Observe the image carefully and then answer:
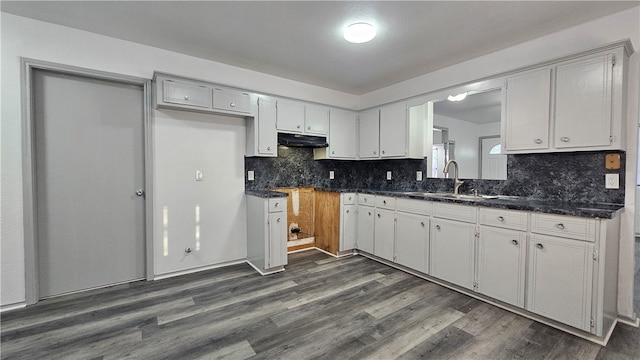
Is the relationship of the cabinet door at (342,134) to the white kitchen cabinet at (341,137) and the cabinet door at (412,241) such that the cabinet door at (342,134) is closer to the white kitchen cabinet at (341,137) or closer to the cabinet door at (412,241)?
the white kitchen cabinet at (341,137)

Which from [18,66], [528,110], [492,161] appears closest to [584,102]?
[528,110]

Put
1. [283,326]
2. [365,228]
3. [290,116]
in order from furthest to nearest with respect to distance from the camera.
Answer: [365,228] → [290,116] → [283,326]

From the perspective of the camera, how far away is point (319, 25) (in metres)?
2.34

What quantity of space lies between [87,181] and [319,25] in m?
2.66

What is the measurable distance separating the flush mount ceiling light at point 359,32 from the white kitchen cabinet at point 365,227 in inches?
80.5

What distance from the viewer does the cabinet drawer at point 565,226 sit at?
1.87 meters

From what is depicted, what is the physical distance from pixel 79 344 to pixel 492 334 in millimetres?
2901

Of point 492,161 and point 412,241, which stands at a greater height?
point 492,161

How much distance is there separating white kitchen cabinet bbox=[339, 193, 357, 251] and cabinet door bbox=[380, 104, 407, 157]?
82 cm

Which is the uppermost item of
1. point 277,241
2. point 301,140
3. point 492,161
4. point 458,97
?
point 458,97

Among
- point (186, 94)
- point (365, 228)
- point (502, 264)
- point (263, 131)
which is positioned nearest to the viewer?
point (502, 264)

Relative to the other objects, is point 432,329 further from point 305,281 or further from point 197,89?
point 197,89

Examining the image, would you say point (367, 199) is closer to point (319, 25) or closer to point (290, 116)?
point (290, 116)

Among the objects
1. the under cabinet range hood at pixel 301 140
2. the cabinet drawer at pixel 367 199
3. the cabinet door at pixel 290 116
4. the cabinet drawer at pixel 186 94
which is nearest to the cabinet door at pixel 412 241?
the cabinet drawer at pixel 367 199
